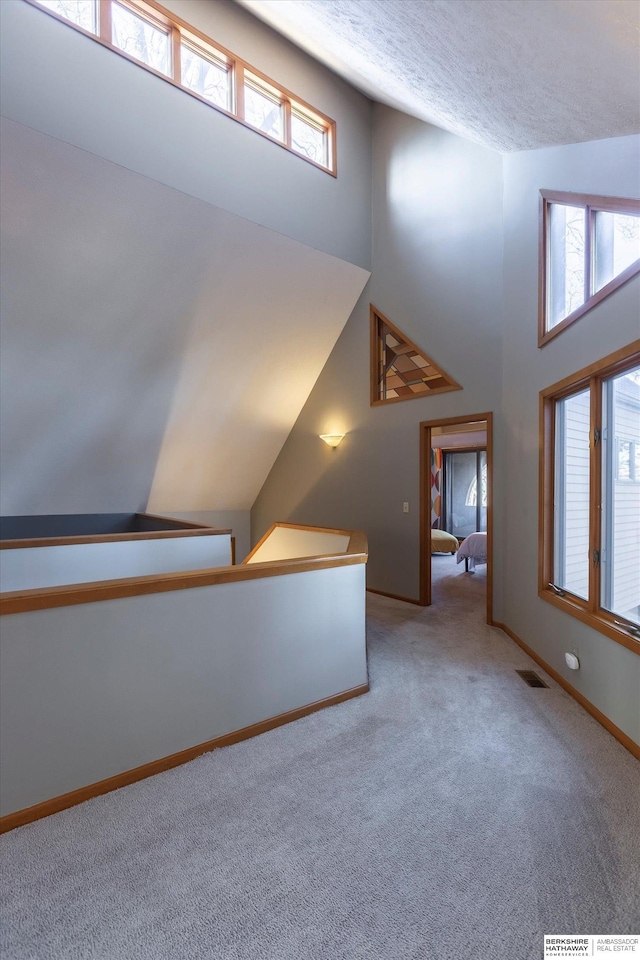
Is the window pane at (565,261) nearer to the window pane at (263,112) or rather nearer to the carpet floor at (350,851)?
the carpet floor at (350,851)

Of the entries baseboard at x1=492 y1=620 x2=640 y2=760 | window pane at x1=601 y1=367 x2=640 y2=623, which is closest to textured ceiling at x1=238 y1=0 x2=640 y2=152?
window pane at x1=601 y1=367 x2=640 y2=623

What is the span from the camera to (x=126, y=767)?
2.03 m

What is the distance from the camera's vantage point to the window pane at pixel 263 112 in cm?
436

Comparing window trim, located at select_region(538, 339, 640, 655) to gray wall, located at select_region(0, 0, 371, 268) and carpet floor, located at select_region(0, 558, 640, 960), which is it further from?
gray wall, located at select_region(0, 0, 371, 268)

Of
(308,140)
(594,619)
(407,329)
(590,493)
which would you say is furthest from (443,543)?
(308,140)

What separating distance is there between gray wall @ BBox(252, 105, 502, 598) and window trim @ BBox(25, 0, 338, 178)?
2.86 feet

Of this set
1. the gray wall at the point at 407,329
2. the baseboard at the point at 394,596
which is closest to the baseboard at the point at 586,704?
the baseboard at the point at 394,596

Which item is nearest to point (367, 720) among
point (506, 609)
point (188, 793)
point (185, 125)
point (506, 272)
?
point (188, 793)

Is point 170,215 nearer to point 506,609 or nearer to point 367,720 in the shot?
point 367,720

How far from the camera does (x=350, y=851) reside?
166 centimetres

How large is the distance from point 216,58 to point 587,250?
3.64 meters

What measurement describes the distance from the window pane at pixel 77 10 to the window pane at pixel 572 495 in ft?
14.2

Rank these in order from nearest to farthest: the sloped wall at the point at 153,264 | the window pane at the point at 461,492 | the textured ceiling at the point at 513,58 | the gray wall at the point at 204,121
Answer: the textured ceiling at the point at 513,58
the gray wall at the point at 204,121
the sloped wall at the point at 153,264
the window pane at the point at 461,492

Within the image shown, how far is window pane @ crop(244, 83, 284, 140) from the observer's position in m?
4.36
